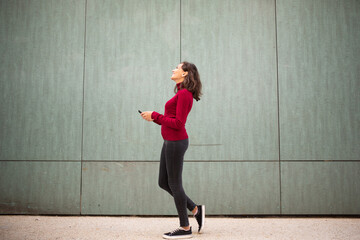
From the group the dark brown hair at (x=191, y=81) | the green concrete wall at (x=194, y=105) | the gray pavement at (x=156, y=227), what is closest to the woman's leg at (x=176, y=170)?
the gray pavement at (x=156, y=227)

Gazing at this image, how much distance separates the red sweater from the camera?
2.47m

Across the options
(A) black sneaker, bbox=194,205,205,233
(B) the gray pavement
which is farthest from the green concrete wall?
(A) black sneaker, bbox=194,205,205,233

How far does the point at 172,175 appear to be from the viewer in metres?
2.55

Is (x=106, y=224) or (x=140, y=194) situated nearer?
(x=106, y=224)

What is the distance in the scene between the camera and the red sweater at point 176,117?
2.47 metres

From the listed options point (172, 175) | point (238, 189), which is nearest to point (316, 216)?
point (238, 189)

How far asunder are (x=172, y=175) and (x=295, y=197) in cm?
189

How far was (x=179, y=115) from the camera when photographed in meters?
2.49

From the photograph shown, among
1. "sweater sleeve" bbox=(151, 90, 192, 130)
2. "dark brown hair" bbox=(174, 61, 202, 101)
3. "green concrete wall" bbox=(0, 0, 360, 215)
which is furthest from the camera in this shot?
"green concrete wall" bbox=(0, 0, 360, 215)

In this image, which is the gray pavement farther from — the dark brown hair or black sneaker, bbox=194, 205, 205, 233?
A: the dark brown hair

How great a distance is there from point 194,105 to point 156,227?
1553mm

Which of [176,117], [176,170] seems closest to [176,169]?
[176,170]

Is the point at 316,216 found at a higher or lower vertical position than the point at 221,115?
lower

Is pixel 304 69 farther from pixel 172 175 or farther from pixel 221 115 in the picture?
pixel 172 175
